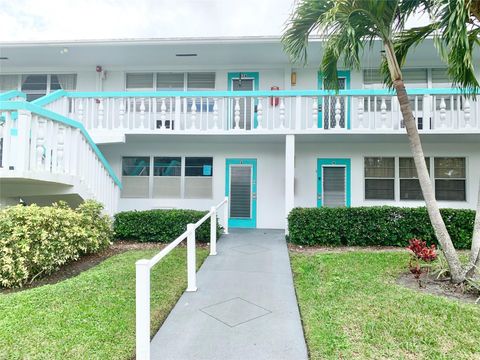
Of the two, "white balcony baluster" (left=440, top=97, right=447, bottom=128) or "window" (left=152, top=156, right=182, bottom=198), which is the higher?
"white balcony baluster" (left=440, top=97, right=447, bottom=128)

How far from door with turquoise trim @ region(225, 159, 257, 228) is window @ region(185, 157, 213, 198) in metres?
0.59

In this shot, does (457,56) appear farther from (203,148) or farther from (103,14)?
(103,14)

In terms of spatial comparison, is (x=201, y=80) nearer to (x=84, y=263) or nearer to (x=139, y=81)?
(x=139, y=81)

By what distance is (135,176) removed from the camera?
10.1 metres

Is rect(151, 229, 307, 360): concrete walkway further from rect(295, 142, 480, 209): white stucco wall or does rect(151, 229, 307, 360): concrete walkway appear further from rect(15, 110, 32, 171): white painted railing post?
rect(295, 142, 480, 209): white stucco wall

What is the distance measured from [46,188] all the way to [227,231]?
4520 mm

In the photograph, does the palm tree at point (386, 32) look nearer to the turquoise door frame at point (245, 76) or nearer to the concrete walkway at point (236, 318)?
the concrete walkway at point (236, 318)

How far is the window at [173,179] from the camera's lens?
999cm

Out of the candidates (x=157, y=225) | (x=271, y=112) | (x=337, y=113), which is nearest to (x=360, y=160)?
(x=337, y=113)

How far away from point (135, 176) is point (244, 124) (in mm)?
4042

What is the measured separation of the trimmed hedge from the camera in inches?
279

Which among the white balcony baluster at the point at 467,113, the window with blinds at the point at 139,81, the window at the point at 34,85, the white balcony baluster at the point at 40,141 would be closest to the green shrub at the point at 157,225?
the white balcony baluster at the point at 40,141

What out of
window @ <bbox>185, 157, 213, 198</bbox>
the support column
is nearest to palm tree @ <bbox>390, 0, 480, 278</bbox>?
the support column

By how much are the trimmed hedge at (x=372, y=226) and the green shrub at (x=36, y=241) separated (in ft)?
15.5
